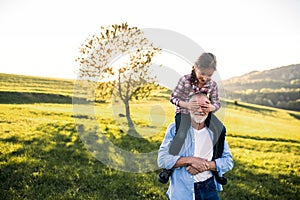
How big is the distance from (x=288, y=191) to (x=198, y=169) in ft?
19.8

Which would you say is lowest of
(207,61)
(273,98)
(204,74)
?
(273,98)

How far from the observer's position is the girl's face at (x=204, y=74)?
12.8ft

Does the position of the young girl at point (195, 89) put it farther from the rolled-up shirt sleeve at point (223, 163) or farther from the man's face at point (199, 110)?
the rolled-up shirt sleeve at point (223, 163)

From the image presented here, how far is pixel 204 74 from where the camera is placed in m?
3.94

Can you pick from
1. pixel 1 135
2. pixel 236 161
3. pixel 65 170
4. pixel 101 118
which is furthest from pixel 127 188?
pixel 101 118

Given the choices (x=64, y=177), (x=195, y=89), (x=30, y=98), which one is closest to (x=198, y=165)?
(x=195, y=89)

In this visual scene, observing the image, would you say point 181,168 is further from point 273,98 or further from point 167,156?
point 273,98

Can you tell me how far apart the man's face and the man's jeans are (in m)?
0.74

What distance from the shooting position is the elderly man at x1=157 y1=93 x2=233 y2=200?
3293 millimetres

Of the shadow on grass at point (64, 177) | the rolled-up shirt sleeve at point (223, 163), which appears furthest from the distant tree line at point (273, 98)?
the rolled-up shirt sleeve at point (223, 163)

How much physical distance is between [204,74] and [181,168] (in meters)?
1.32

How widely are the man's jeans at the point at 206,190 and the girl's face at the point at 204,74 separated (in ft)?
4.41

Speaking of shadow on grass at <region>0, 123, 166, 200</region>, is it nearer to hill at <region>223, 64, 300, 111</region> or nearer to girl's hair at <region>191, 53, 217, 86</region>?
girl's hair at <region>191, 53, 217, 86</region>

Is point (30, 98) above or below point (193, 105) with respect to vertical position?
below
